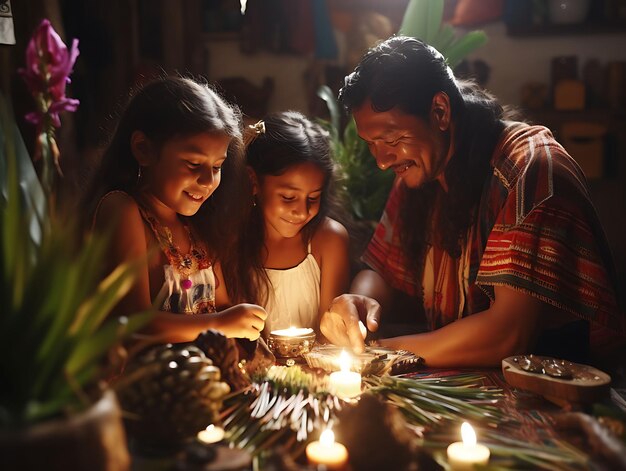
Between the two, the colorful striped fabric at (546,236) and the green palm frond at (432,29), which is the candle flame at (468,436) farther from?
the green palm frond at (432,29)

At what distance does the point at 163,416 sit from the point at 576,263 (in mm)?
1504

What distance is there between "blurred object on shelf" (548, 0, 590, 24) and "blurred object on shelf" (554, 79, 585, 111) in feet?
1.73

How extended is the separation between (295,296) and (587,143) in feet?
13.2

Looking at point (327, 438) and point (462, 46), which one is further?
point (462, 46)

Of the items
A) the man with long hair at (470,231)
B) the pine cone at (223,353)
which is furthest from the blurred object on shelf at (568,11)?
the pine cone at (223,353)

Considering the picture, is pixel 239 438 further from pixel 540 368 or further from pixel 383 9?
pixel 383 9

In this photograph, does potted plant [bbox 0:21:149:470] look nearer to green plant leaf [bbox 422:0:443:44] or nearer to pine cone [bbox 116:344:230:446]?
pine cone [bbox 116:344:230:446]

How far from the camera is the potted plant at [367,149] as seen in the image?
4027mm

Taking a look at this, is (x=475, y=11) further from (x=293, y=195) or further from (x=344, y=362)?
(x=344, y=362)

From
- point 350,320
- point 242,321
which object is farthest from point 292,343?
point 350,320

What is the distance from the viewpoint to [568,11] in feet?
18.4

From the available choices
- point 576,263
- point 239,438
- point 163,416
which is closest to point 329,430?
point 239,438

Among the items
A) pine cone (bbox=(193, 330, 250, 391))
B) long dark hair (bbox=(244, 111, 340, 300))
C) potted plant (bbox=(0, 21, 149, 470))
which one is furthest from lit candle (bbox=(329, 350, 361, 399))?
long dark hair (bbox=(244, 111, 340, 300))

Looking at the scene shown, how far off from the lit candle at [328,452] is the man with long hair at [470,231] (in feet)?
2.55
